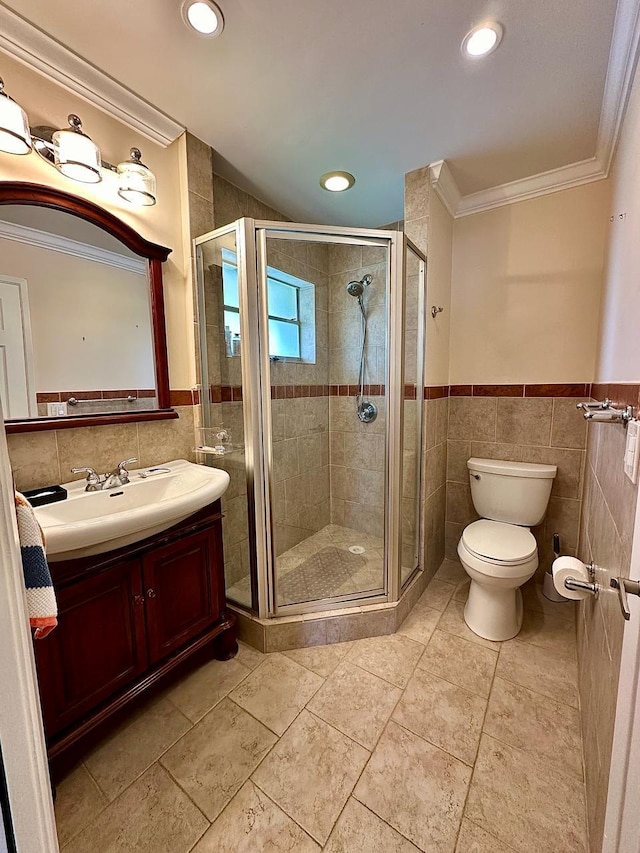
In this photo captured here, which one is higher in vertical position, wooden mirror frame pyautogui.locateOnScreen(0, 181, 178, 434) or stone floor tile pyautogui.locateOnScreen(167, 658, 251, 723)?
wooden mirror frame pyautogui.locateOnScreen(0, 181, 178, 434)

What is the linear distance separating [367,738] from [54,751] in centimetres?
101

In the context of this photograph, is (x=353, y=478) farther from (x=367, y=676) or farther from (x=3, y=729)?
(x=3, y=729)

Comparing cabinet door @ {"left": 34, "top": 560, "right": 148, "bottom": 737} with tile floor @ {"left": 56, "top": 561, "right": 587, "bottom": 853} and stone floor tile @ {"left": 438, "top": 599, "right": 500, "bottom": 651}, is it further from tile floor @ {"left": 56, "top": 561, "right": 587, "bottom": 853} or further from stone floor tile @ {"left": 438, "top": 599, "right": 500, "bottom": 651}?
stone floor tile @ {"left": 438, "top": 599, "right": 500, "bottom": 651}

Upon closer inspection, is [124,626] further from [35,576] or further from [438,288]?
[438,288]

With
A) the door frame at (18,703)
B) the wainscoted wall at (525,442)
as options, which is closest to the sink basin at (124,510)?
the door frame at (18,703)

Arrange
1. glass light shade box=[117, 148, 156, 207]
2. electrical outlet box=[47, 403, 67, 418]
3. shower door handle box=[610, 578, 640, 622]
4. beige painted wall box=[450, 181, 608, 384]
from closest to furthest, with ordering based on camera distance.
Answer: shower door handle box=[610, 578, 640, 622]
electrical outlet box=[47, 403, 67, 418]
glass light shade box=[117, 148, 156, 207]
beige painted wall box=[450, 181, 608, 384]

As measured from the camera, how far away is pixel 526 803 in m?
1.06

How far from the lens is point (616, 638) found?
81 centimetres

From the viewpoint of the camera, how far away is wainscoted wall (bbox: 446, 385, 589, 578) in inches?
79.2

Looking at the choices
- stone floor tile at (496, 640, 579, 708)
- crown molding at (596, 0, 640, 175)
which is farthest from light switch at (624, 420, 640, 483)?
crown molding at (596, 0, 640, 175)

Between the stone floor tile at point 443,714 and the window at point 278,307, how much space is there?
1.62 m

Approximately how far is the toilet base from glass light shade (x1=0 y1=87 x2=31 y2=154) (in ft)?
8.31

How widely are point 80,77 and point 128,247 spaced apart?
0.57 metres

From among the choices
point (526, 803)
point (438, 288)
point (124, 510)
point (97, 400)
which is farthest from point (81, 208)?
point (526, 803)
